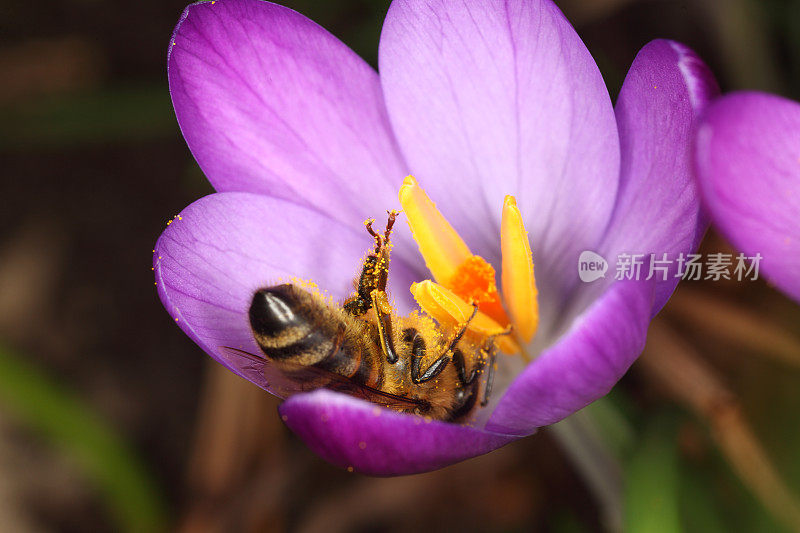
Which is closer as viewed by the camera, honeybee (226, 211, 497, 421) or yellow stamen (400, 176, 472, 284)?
honeybee (226, 211, 497, 421)

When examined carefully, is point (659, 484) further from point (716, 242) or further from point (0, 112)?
point (0, 112)

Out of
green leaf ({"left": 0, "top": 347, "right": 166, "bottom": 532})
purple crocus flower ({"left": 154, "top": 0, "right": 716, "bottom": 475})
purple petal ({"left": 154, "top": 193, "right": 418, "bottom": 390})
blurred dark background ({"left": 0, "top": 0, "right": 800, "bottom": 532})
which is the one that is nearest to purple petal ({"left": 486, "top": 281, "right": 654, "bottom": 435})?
purple crocus flower ({"left": 154, "top": 0, "right": 716, "bottom": 475})

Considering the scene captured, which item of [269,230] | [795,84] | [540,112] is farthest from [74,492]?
[795,84]

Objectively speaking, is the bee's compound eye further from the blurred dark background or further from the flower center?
the blurred dark background

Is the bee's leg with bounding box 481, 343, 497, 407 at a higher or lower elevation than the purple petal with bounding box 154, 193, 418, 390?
lower

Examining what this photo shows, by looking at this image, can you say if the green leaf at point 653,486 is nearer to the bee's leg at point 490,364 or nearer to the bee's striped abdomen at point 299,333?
the bee's leg at point 490,364

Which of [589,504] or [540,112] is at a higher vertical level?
[540,112]

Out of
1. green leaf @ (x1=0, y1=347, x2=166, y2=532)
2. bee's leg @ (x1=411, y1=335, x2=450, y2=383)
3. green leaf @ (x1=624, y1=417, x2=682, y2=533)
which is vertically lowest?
green leaf @ (x1=0, y1=347, x2=166, y2=532)

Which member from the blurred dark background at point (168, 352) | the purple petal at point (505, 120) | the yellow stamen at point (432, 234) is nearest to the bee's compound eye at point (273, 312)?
the yellow stamen at point (432, 234)
